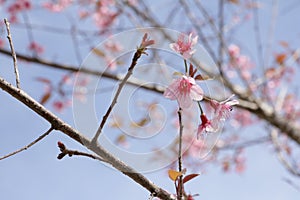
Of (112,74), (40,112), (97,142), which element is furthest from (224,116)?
(112,74)

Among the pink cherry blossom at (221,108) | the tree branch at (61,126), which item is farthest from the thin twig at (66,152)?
the pink cherry blossom at (221,108)

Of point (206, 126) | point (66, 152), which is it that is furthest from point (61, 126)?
point (206, 126)

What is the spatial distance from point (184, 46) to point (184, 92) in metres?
0.10

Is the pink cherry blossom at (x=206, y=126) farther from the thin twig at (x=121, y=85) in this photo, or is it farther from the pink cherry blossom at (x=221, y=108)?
the thin twig at (x=121, y=85)

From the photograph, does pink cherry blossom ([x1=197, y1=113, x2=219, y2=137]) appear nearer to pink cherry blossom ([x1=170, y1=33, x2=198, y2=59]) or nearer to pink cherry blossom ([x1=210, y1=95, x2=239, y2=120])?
pink cherry blossom ([x1=210, y1=95, x2=239, y2=120])

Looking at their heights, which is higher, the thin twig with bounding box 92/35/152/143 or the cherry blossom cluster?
the cherry blossom cluster

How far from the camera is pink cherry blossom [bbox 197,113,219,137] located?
36.2 inches

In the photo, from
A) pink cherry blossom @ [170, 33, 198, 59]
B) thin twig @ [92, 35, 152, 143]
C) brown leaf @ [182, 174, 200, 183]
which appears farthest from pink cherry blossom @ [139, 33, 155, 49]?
brown leaf @ [182, 174, 200, 183]

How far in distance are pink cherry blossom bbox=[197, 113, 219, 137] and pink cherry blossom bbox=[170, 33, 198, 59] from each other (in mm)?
175

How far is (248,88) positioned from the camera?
2816mm

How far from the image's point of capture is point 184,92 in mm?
837

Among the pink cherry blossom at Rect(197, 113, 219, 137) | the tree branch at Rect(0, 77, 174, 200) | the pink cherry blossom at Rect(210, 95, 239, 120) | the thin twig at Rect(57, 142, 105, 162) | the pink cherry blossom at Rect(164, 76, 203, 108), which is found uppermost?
the pink cherry blossom at Rect(210, 95, 239, 120)

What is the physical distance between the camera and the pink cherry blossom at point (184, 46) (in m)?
0.82

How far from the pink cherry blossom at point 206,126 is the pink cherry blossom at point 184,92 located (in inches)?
4.0
